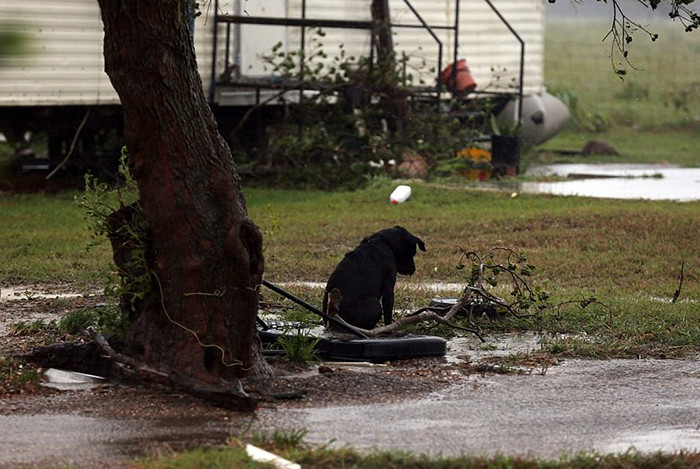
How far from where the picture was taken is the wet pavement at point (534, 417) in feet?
17.4

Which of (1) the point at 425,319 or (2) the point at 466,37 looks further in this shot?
(2) the point at 466,37

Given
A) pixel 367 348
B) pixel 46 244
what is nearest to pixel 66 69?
pixel 46 244

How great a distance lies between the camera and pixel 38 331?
26.2 feet

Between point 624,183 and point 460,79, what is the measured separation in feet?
11.3

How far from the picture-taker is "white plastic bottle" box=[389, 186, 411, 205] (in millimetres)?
15406

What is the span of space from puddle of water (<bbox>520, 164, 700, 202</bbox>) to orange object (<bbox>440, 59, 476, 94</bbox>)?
1.89 meters

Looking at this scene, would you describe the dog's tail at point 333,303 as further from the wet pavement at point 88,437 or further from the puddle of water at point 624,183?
the puddle of water at point 624,183

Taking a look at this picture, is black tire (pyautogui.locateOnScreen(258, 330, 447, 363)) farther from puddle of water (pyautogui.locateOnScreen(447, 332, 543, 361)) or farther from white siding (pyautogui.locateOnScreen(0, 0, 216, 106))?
white siding (pyautogui.locateOnScreen(0, 0, 216, 106))

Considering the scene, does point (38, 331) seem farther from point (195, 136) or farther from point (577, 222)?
point (577, 222)

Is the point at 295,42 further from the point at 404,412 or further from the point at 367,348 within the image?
the point at 404,412

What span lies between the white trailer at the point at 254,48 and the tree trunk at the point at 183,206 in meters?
6.51

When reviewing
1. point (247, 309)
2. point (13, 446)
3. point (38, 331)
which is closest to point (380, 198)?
point (38, 331)

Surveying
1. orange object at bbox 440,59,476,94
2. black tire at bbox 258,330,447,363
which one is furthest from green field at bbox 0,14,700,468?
orange object at bbox 440,59,476,94

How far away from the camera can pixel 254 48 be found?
18.2 metres
